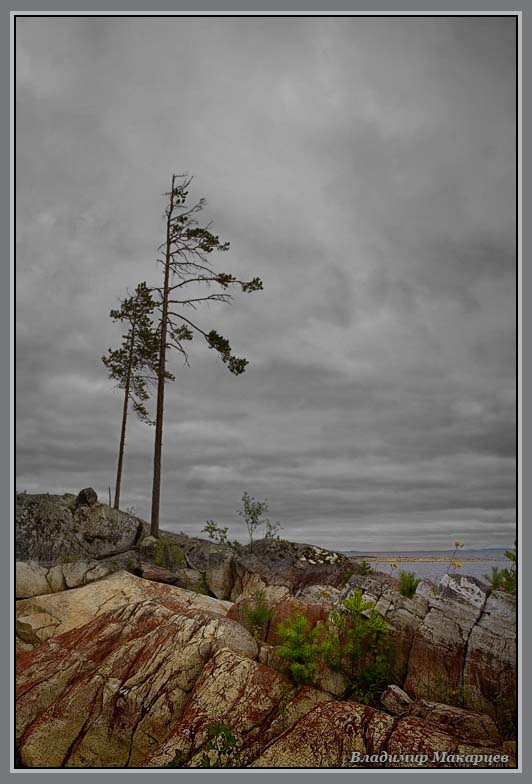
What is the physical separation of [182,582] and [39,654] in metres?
5.17

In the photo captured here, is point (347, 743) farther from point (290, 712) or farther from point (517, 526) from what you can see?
point (517, 526)

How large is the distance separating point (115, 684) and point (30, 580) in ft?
18.0

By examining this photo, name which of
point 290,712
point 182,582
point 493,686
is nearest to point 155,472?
point 182,582

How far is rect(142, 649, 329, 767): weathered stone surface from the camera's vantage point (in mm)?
8789

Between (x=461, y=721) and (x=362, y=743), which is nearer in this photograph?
(x=362, y=743)

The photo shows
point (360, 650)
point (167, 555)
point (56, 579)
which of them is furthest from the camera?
point (167, 555)

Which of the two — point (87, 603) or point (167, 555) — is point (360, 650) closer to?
point (87, 603)

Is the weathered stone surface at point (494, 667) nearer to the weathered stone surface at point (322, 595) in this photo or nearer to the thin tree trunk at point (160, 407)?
the weathered stone surface at point (322, 595)

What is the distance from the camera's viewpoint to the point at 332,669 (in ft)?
33.1

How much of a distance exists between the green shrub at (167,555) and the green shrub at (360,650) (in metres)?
7.77

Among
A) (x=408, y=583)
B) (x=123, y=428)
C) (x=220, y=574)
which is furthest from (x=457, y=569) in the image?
(x=123, y=428)

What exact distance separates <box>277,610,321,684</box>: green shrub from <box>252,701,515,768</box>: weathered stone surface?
2.87 ft

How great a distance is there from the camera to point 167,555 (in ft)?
57.7

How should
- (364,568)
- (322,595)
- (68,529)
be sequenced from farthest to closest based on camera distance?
(68,529) < (364,568) < (322,595)
